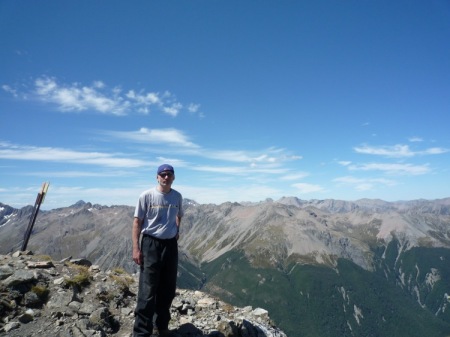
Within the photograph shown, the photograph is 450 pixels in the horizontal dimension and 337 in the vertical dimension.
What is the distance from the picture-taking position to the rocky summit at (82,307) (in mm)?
10297

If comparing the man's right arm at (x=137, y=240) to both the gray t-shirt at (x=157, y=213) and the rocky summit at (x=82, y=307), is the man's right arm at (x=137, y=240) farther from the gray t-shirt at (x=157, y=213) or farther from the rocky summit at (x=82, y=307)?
the rocky summit at (x=82, y=307)

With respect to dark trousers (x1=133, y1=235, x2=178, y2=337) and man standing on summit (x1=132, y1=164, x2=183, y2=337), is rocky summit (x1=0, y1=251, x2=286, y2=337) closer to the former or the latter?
dark trousers (x1=133, y1=235, x2=178, y2=337)

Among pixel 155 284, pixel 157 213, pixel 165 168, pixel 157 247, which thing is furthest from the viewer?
pixel 165 168

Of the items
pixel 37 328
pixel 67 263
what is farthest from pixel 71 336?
pixel 67 263

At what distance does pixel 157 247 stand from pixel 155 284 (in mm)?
1149

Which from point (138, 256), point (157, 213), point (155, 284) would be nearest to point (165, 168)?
point (157, 213)

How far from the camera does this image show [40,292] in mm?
11320

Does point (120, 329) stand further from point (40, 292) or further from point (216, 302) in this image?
point (216, 302)

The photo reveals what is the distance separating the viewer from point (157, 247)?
10.4m

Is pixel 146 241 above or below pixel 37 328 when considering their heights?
above

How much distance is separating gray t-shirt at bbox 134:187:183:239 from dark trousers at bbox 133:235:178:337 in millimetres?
269

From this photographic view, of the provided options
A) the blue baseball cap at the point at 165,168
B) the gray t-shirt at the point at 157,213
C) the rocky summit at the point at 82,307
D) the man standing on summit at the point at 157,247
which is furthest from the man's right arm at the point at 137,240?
the rocky summit at the point at 82,307

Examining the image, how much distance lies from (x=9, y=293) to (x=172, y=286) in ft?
18.3

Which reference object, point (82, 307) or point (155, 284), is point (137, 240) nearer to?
point (155, 284)
